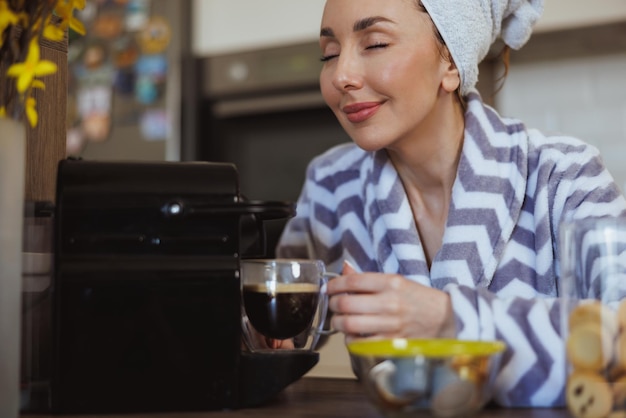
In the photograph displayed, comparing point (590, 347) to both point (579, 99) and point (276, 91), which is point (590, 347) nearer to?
point (579, 99)

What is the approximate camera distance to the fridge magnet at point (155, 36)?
2.93m

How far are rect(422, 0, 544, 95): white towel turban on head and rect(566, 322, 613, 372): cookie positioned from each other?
0.77 m

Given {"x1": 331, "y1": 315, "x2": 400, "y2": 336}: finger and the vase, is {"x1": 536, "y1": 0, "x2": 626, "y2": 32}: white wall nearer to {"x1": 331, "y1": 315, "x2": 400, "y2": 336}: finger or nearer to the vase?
{"x1": 331, "y1": 315, "x2": 400, "y2": 336}: finger

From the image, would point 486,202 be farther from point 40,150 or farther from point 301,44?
point 301,44

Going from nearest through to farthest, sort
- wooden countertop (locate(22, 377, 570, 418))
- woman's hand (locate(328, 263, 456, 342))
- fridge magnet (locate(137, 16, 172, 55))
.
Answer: wooden countertop (locate(22, 377, 570, 418)) < woman's hand (locate(328, 263, 456, 342)) < fridge magnet (locate(137, 16, 172, 55))

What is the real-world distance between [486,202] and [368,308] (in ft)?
Answer: 1.71

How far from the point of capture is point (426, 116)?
1442 mm

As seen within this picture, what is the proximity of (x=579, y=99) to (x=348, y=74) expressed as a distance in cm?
143

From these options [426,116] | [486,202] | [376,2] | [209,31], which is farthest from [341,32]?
[209,31]

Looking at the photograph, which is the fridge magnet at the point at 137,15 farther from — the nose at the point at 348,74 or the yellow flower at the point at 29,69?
the yellow flower at the point at 29,69

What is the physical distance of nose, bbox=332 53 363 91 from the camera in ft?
4.34

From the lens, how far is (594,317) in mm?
723

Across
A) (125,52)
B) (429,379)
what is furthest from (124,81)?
(429,379)

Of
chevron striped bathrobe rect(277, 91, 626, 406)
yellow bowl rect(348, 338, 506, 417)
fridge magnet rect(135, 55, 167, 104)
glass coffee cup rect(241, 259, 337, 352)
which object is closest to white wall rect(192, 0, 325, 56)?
fridge magnet rect(135, 55, 167, 104)
